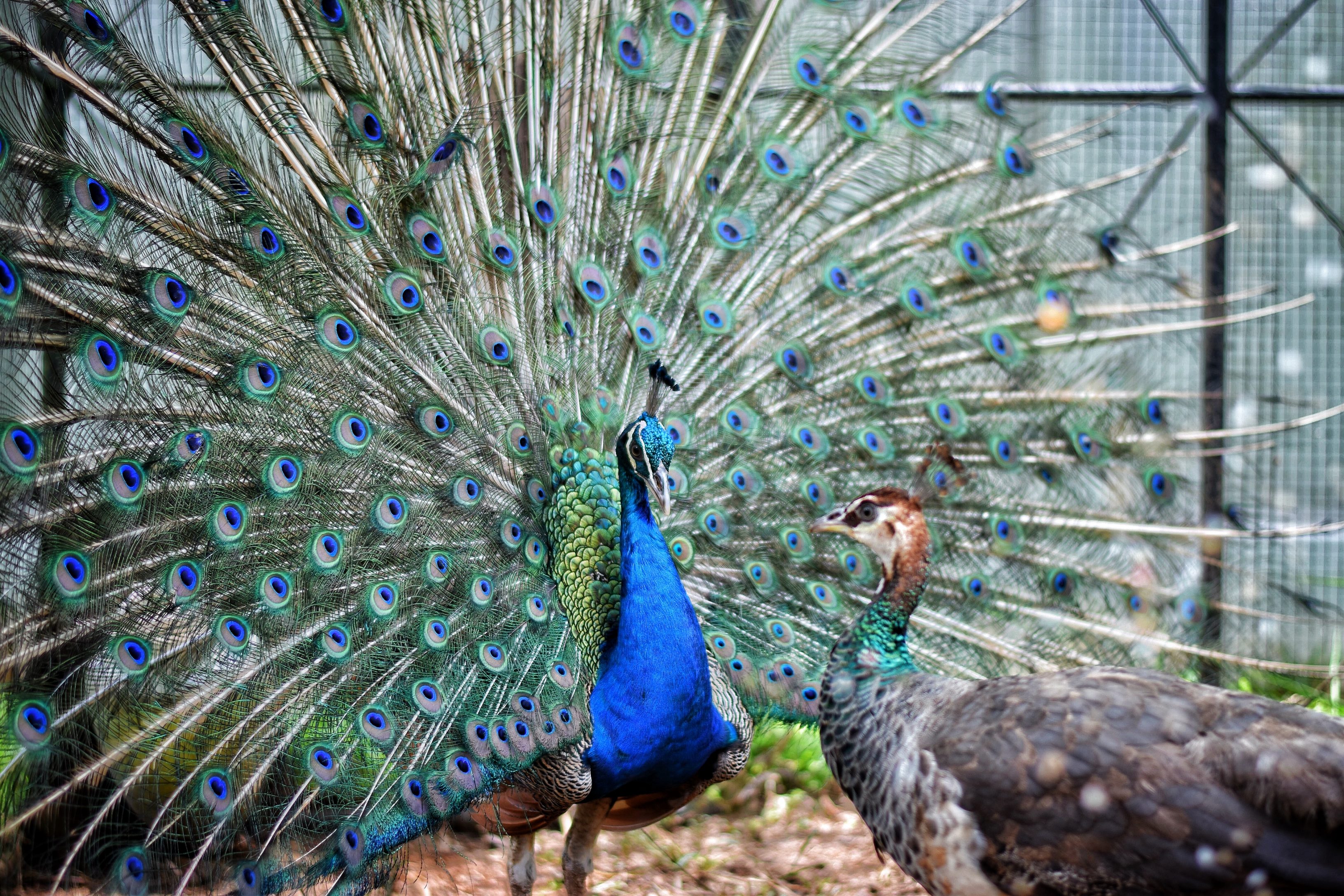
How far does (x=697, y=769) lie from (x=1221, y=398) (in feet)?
5.92

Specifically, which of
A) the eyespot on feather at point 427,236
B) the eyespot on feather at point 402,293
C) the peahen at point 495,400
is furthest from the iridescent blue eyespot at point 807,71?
the eyespot on feather at point 402,293

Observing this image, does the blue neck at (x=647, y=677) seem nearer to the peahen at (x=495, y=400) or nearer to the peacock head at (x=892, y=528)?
the peahen at (x=495, y=400)

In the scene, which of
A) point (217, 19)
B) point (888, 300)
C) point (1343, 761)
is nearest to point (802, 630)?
point (888, 300)

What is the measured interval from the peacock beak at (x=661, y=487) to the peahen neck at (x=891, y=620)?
44 centimetres

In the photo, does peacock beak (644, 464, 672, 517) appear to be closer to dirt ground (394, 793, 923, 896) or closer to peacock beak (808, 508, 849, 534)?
peacock beak (808, 508, 849, 534)

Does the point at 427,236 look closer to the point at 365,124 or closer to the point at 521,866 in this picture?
the point at 365,124

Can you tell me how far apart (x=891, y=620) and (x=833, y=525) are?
21 cm

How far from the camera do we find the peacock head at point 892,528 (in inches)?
83.3

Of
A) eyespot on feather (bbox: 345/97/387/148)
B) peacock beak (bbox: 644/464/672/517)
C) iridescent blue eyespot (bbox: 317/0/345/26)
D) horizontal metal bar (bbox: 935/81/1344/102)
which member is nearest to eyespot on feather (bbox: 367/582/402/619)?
peacock beak (bbox: 644/464/672/517)

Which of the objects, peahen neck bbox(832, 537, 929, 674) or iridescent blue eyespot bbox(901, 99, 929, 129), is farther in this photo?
iridescent blue eyespot bbox(901, 99, 929, 129)

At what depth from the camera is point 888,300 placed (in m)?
2.77

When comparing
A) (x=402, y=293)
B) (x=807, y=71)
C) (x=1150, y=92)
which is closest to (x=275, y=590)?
(x=402, y=293)

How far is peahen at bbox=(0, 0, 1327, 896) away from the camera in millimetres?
1960

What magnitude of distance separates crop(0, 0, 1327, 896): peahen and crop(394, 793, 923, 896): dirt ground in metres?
0.55
